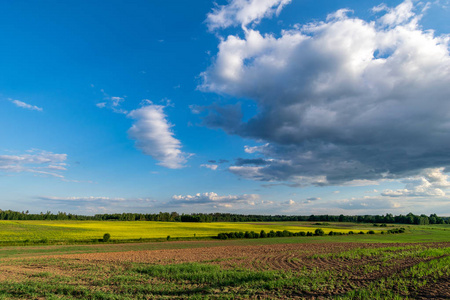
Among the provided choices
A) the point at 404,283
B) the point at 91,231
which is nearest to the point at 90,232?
the point at 91,231

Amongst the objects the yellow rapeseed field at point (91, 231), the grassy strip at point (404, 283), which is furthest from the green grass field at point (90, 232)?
the grassy strip at point (404, 283)

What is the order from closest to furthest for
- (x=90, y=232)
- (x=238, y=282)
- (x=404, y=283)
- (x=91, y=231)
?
(x=404, y=283) < (x=238, y=282) < (x=90, y=232) < (x=91, y=231)

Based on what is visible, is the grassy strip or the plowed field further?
the plowed field

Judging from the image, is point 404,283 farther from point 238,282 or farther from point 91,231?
point 91,231

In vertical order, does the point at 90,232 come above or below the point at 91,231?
above

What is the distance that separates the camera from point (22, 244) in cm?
4975

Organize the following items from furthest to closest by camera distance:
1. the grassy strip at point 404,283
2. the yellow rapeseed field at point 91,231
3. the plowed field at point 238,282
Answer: the yellow rapeseed field at point 91,231, the plowed field at point 238,282, the grassy strip at point 404,283

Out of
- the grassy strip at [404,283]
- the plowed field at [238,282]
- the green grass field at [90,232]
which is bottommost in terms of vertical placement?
the green grass field at [90,232]

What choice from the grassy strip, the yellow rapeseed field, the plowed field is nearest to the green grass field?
the yellow rapeseed field

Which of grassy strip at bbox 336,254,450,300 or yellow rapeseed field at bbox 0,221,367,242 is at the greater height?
grassy strip at bbox 336,254,450,300

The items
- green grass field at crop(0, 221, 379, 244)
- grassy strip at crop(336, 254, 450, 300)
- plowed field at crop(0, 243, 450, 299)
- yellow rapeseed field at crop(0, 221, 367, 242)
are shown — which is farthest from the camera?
yellow rapeseed field at crop(0, 221, 367, 242)

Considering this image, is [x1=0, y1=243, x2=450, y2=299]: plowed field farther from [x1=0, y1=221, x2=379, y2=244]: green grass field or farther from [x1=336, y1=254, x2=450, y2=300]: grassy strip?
[x1=0, y1=221, x2=379, y2=244]: green grass field

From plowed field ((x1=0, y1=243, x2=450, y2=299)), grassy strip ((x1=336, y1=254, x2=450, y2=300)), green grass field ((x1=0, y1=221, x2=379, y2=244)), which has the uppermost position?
grassy strip ((x1=336, y1=254, x2=450, y2=300))

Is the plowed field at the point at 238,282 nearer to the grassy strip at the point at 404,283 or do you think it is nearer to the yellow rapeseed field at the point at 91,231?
the grassy strip at the point at 404,283
